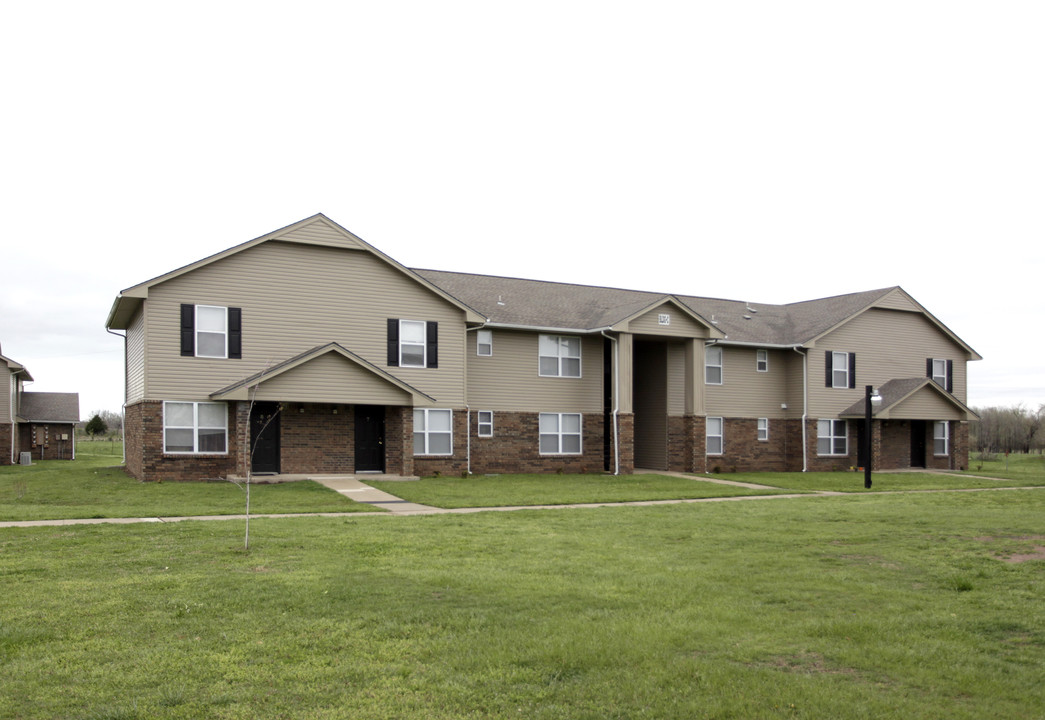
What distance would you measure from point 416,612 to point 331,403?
58.8 ft

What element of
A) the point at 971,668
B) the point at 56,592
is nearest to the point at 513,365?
the point at 56,592

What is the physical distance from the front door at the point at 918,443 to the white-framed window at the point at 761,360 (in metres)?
8.12

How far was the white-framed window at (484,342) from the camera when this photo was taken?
29344 mm

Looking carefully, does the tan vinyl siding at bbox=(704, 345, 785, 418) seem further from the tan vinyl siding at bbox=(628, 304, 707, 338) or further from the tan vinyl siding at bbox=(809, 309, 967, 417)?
the tan vinyl siding at bbox=(628, 304, 707, 338)

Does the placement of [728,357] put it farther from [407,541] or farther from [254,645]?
[254,645]

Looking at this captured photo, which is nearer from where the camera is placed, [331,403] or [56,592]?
[56,592]

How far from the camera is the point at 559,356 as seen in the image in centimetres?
3089

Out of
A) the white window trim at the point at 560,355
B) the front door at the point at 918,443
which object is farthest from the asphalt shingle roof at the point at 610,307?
the front door at the point at 918,443

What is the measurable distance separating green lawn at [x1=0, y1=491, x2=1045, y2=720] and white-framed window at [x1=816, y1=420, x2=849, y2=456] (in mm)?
22454

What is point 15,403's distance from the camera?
Result: 39.1 meters

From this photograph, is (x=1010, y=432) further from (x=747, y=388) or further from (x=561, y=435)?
(x=561, y=435)

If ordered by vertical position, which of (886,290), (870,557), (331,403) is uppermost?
(886,290)

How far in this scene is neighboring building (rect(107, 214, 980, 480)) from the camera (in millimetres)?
24172

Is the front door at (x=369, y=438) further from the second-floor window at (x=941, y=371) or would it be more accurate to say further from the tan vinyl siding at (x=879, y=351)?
the second-floor window at (x=941, y=371)
